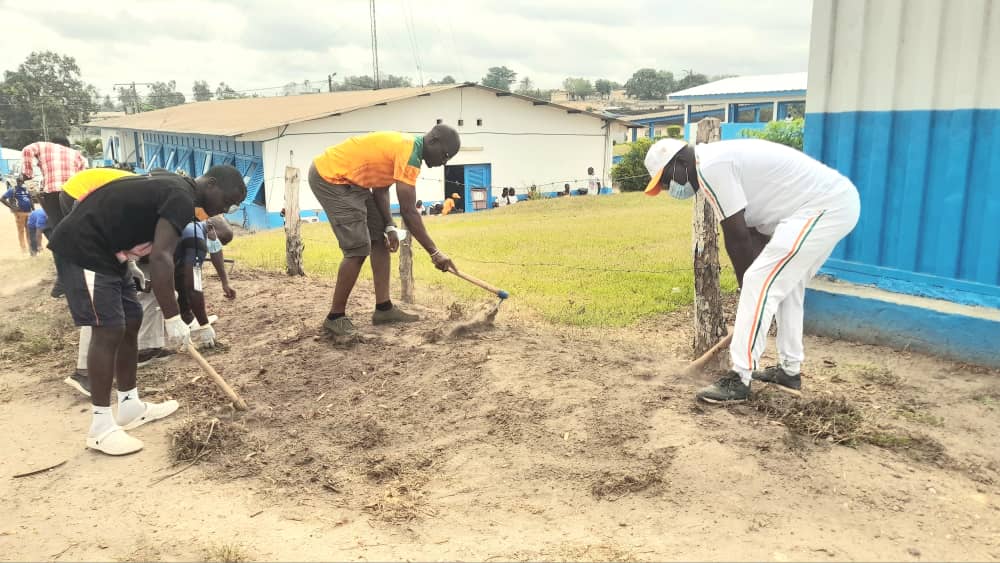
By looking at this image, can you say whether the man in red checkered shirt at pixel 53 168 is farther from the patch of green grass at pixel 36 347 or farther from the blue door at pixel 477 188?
the blue door at pixel 477 188

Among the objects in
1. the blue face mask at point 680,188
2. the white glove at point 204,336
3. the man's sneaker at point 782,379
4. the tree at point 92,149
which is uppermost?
the tree at point 92,149

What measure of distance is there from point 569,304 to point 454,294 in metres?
1.43

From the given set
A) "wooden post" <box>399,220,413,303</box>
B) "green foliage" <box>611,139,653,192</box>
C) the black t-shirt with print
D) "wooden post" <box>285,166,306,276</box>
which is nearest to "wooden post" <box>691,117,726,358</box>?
"wooden post" <box>399,220,413,303</box>

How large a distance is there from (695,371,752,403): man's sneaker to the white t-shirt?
35.5 inches

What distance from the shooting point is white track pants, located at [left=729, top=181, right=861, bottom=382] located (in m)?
3.98

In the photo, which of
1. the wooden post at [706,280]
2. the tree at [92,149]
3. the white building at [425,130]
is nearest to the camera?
the wooden post at [706,280]

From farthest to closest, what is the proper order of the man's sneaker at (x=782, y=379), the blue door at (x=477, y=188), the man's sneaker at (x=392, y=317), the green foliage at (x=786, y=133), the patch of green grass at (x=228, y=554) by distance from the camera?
the blue door at (x=477, y=188), the green foliage at (x=786, y=133), the man's sneaker at (x=392, y=317), the man's sneaker at (x=782, y=379), the patch of green grass at (x=228, y=554)

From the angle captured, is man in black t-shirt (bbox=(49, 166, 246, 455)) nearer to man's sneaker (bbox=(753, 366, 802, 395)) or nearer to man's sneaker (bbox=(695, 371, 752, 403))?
man's sneaker (bbox=(695, 371, 752, 403))

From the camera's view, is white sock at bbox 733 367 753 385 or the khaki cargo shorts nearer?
white sock at bbox 733 367 753 385

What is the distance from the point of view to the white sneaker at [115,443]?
13.6 feet

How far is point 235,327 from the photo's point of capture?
21.9 ft

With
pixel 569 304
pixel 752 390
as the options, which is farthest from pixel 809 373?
pixel 569 304

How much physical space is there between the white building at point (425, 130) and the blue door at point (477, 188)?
39 millimetres

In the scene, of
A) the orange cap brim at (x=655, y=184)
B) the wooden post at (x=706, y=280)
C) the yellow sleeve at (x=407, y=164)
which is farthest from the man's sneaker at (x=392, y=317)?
the orange cap brim at (x=655, y=184)
